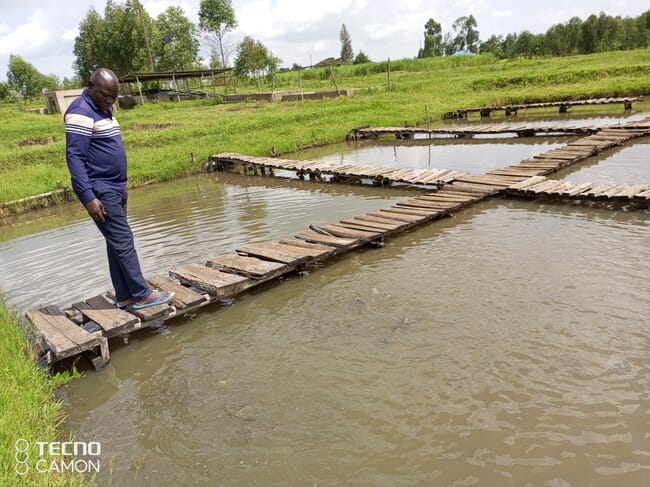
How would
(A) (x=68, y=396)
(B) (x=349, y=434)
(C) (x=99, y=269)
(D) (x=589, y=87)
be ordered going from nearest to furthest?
(B) (x=349, y=434) < (A) (x=68, y=396) < (C) (x=99, y=269) < (D) (x=589, y=87)

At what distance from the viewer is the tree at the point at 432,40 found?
69.4 m

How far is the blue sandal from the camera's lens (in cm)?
499

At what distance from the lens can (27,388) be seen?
12.7 feet

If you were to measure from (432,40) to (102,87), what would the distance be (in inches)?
2871

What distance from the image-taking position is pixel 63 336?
177 inches

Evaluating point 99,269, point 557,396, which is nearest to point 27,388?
point 99,269

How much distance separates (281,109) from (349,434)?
73.1ft

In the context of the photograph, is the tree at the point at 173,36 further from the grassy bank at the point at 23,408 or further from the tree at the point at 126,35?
the grassy bank at the point at 23,408

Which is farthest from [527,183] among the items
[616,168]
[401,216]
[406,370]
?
[406,370]

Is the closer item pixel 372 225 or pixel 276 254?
pixel 276 254

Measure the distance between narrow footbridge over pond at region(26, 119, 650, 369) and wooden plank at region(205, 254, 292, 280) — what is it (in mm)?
12

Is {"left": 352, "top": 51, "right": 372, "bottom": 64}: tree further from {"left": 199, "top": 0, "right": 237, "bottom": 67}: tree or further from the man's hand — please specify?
the man's hand

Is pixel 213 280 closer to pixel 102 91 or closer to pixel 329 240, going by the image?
pixel 329 240

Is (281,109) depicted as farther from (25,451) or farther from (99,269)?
(25,451)
